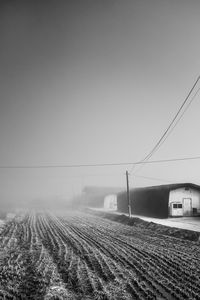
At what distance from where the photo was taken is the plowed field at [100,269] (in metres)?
9.24

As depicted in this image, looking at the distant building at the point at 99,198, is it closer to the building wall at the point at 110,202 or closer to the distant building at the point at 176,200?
the building wall at the point at 110,202

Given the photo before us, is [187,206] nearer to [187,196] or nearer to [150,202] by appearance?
[187,196]

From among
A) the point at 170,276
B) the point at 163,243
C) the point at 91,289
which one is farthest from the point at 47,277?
the point at 163,243

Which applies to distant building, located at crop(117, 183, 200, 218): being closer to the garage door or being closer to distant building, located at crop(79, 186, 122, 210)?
the garage door

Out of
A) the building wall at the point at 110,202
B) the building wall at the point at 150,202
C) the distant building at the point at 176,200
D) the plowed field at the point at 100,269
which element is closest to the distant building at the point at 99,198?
the building wall at the point at 110,202

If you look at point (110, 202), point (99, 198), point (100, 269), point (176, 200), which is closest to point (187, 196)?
point (176, 200)

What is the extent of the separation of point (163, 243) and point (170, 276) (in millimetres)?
7937

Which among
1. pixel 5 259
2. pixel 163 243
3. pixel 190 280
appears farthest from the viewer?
pixel 163 243

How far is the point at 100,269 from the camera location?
12094 mm

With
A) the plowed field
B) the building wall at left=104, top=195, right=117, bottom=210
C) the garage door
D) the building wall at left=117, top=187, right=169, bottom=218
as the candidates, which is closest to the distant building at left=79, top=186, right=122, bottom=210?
the building wall at left=104, top=195, right=117, bottom=210

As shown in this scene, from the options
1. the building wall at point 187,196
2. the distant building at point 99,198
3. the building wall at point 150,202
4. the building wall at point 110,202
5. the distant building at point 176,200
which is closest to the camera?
the distant building at point 176,200

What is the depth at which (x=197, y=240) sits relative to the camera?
19219 millimetres

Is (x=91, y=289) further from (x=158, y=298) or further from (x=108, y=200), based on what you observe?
(x=108, y=200)

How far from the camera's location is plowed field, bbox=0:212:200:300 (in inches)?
364
